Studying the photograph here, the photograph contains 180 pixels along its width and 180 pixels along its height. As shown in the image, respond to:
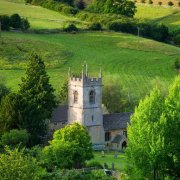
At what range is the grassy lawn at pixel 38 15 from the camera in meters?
151

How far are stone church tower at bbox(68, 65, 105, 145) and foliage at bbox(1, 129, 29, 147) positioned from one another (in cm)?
890

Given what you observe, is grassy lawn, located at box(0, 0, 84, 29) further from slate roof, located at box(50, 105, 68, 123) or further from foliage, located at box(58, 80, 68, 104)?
slate roof, located at box(50, 105, 68, 123)

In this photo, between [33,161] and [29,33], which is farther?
[29,33]

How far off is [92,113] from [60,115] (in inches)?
226

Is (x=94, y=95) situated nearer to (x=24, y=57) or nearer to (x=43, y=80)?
Result: (x=43, y=80)

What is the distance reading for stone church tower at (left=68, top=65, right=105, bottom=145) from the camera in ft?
314

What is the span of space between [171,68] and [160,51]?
9071 mm

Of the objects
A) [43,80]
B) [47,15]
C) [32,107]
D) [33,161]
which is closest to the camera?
[33,161]

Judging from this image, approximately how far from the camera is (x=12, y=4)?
162000mm

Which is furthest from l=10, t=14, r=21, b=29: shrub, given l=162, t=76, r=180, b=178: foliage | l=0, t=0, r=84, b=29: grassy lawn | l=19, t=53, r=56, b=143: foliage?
l=162, t=76, r=180, b=178: foliage

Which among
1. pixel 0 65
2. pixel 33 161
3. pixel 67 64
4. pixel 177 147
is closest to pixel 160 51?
pixel 67 64

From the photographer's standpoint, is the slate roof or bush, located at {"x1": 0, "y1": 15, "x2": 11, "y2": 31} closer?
the slate roof

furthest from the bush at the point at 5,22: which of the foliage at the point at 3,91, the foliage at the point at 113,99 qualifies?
the foliage at the point at 3,91

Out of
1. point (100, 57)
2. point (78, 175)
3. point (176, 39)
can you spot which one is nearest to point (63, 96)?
point (100, 57)
